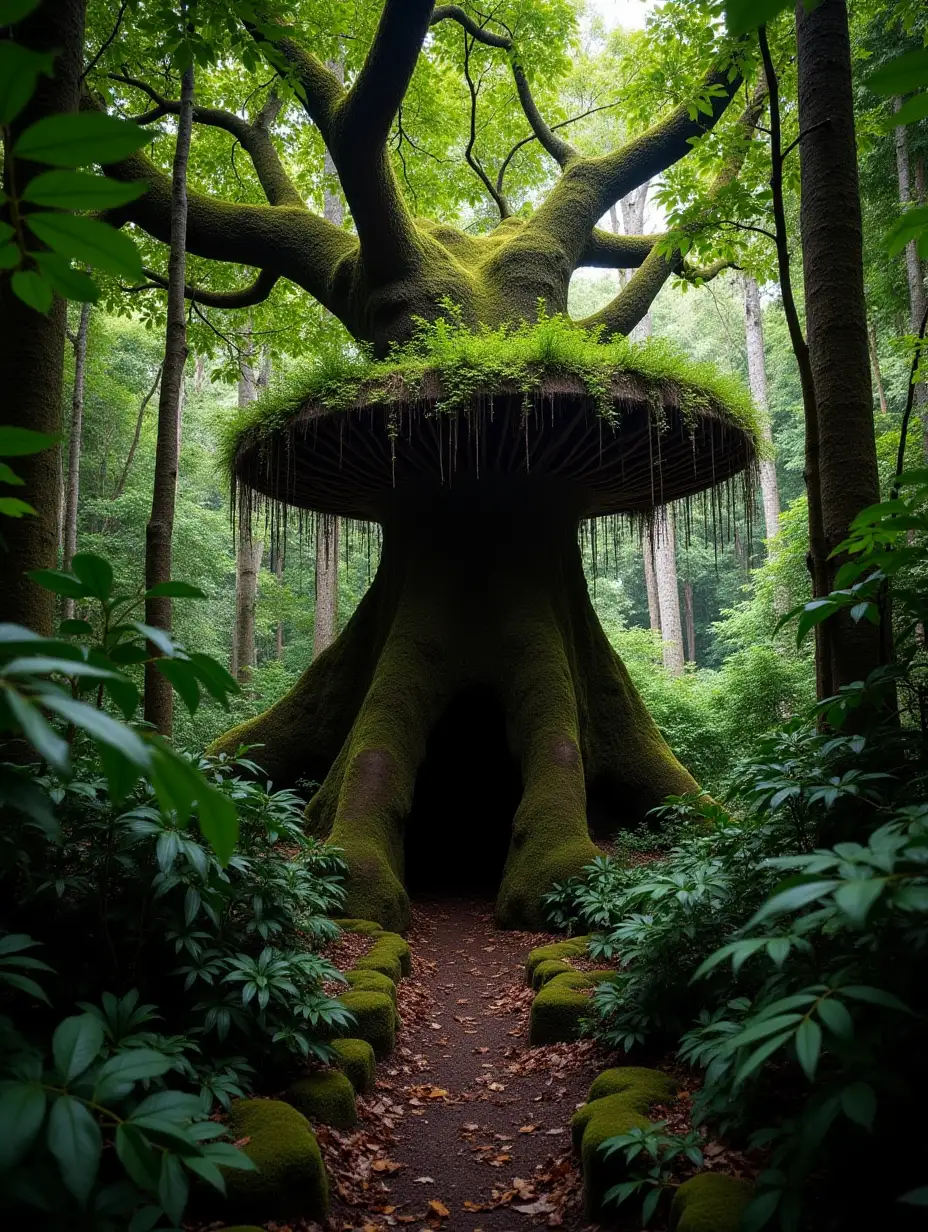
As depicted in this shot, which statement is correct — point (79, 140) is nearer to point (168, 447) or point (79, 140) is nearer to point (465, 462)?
point (168, 447)

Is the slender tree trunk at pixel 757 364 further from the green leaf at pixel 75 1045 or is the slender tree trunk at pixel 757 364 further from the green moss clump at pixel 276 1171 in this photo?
the green leaf at pixel 75 1045

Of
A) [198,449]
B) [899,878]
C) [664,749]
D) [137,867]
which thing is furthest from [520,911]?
[198,449]

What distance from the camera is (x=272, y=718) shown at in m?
8.29

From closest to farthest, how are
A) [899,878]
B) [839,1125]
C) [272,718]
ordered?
1. [899,878]
2. [839,1125]
3. [272,718]

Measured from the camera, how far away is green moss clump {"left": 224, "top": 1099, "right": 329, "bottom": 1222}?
2229 millimetres

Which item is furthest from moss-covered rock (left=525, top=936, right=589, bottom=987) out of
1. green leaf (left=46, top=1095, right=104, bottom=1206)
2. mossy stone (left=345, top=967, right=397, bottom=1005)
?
green leaf (left=46, top=1095, right=104, bottom=1206)

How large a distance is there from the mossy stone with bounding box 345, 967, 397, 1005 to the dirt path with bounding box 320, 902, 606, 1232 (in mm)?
278

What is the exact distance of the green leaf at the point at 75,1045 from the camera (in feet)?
4.12

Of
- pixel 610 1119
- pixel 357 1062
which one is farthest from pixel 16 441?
pixel 357 1062

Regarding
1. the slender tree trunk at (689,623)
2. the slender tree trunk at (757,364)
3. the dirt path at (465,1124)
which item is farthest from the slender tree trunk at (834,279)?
the slender tree trunk at (689,623)

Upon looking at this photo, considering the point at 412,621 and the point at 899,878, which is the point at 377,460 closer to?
the point at 412,621

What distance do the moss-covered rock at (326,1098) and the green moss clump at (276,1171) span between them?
1.00ft

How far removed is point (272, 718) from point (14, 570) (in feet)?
18.9

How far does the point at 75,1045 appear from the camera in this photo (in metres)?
1.29
